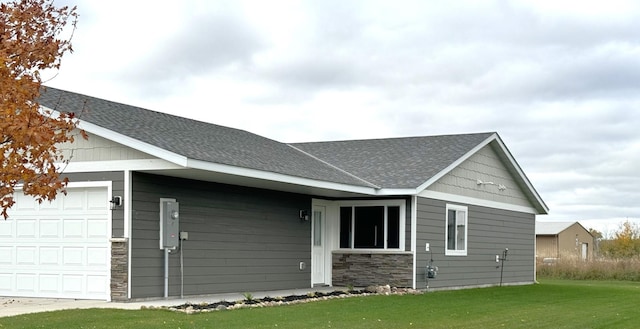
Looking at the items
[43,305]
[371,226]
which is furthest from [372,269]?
[43,305]

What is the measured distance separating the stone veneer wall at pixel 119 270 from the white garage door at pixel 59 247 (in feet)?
0.63

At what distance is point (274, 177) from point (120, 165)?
Result: 3.08 m

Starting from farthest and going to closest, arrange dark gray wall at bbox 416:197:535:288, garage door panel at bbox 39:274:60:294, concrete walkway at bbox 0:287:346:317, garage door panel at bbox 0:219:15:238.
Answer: dark gray wall at bbox 416:197:535:288
garage door panel at bbox 0:219:15:238
garage door panel at bbox 39:274:60:294
concrete walkway at bbox 0:287:346:317

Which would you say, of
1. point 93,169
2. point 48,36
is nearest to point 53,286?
point 93,169

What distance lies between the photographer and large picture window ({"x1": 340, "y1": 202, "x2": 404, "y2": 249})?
2092 centimetres

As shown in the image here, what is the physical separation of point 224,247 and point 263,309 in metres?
3.51

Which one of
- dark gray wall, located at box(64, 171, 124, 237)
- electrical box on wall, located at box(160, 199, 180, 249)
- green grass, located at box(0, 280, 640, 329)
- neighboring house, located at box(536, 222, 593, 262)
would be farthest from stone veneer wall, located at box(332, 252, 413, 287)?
neighboring house, located at box(536, 222, 593, 262)

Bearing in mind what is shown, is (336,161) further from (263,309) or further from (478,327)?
(478,327)

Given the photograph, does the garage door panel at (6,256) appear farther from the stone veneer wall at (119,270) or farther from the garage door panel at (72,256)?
the stone veneer wall at (119,270)

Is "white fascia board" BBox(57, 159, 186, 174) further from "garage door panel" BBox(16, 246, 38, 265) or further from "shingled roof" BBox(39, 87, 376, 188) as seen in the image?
"garage door panel" BBox(16, 246, 38, 265)

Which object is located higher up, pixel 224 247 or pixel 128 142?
pixel 128 142

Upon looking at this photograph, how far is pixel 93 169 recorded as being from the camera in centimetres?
1554

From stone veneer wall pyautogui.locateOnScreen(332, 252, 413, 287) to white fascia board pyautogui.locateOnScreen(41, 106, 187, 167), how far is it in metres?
7.84

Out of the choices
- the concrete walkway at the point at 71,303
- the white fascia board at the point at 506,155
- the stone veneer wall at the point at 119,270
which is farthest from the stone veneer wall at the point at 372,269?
the stone veneer wall at the point at 119,270
